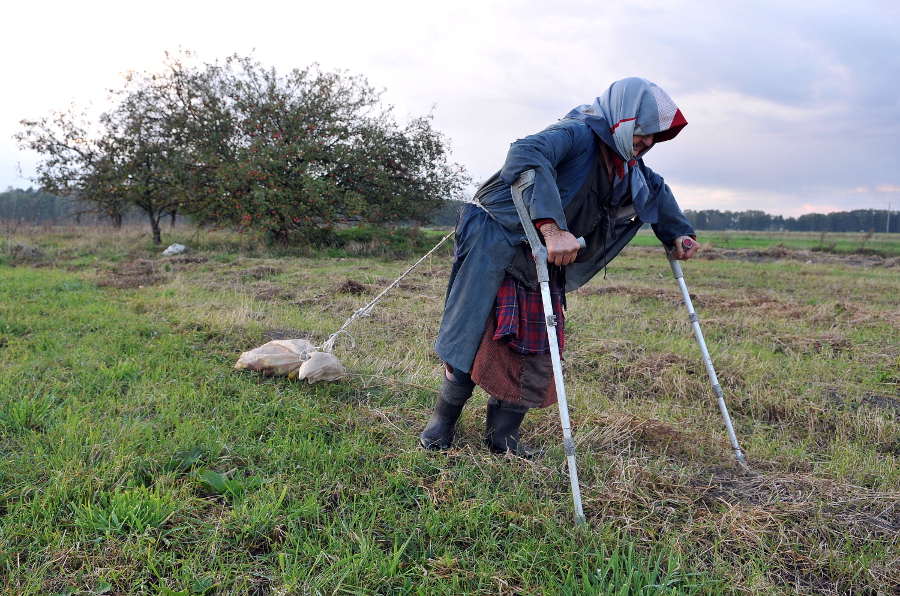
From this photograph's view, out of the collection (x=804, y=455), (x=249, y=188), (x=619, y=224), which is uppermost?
(x=249, y=188)

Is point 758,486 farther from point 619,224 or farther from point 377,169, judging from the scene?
point 377,169

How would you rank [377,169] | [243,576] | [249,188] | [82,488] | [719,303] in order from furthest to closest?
[377,169] < [249,188] < [719,303] < [82,488] < [243,576]

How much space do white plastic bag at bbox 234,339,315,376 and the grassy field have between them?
91 mm

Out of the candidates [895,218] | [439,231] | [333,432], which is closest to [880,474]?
[333,432]

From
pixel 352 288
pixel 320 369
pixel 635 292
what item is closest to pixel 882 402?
pixel 320 369

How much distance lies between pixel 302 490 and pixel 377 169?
14.3m

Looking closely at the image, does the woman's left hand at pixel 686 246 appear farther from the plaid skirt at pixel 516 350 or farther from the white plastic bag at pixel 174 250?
the white plastic bag at pixel 174 250

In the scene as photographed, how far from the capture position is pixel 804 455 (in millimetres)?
3146

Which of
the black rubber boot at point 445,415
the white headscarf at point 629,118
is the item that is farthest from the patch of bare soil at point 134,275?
the white headscarf at point 629,118

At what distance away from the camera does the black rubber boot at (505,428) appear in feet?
8.89

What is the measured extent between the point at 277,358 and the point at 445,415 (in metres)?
1.60

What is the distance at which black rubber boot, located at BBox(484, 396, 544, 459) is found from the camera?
2.71 meters

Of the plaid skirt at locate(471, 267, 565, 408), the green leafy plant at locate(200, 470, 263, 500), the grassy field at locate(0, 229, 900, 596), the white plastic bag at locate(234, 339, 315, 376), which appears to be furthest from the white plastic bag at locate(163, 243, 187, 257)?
the plaid skirt at locate(471, 267, 565, 408)

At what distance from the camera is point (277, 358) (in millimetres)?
3773
